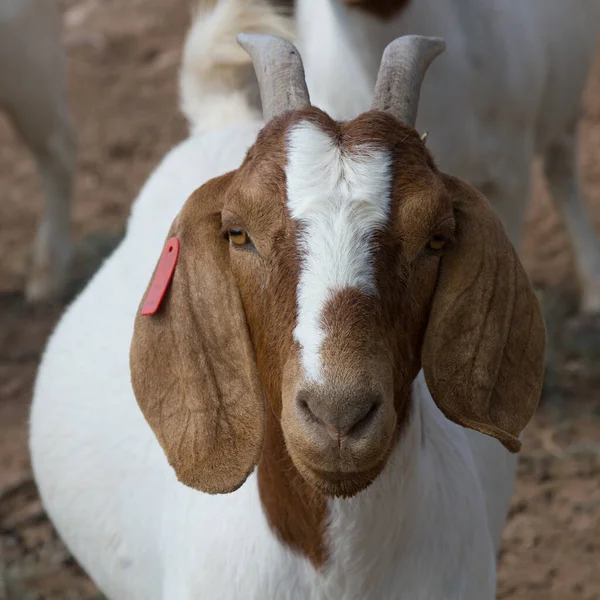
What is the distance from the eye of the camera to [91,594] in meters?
3.91

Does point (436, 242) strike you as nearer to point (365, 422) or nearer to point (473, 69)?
point (365, 422)

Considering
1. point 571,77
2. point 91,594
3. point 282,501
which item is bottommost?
point 91,594

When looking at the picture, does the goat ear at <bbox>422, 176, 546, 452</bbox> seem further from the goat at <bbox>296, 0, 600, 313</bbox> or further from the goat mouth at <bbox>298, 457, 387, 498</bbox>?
the goat at <bbox>296, 0, 600, 313</bbox>

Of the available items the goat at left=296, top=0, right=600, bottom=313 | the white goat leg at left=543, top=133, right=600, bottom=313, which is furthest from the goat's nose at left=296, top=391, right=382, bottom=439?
the white goat leg at left=543, top=133, right=600, bottom=313

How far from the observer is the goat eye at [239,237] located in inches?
85.6

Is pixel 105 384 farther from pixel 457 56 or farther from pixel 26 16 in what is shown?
pixel 26 16

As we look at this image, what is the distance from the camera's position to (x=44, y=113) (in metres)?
5.73

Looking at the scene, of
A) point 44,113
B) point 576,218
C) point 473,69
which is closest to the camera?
point 473,69

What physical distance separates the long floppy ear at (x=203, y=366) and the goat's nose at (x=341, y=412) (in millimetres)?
302

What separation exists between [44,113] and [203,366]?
371 cm

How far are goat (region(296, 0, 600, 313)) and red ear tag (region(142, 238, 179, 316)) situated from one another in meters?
1.65

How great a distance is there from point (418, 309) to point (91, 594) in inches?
83.1

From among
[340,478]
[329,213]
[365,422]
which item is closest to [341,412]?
[365,422]

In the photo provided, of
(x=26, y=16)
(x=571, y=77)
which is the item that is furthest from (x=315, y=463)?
(x=26, y=16)
